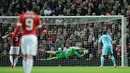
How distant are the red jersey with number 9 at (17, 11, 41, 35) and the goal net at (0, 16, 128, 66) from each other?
9.90 m

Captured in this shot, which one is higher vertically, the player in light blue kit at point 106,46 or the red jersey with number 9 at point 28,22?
the red jersey with number 9 at point 28,22

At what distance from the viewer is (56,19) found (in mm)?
22344

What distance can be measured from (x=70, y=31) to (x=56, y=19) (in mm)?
999

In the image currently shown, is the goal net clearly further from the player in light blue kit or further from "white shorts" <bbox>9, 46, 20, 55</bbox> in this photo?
"white shorts" <bbox>9, 46, 20, 55</bbox>

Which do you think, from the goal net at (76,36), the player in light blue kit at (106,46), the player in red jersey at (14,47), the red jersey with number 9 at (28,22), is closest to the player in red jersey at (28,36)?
the red jersey with number 9 at (28,22)

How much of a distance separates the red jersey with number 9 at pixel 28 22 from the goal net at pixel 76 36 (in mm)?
9905

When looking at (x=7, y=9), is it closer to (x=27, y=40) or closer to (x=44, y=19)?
(x=44, y=19)

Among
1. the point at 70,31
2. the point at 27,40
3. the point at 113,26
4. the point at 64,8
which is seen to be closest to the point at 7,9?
the point at 64,8

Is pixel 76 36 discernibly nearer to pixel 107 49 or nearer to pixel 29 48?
pixel 107 49

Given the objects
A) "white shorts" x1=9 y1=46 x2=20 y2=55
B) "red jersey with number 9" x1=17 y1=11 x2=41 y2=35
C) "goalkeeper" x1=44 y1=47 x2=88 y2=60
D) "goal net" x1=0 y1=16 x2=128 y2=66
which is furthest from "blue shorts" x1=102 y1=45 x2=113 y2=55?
"red jersey with number 9" x1=17 y1=11 x2=41 y2=35

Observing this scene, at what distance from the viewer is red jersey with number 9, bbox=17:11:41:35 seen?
11.3m

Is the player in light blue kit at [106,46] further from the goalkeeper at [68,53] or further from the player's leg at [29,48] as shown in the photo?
the player's leg at [29,48]

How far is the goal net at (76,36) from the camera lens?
21.3m

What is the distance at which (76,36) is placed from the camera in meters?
21.6
